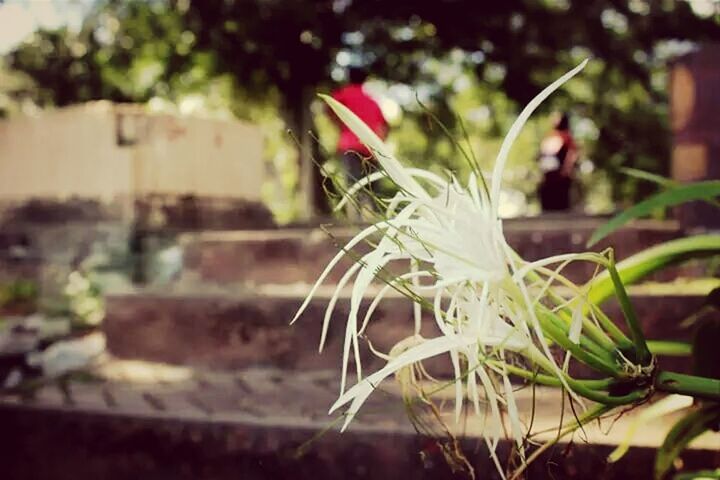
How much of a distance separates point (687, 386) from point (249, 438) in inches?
53.6

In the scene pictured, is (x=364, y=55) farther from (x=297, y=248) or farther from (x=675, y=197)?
(x=675, y=197)

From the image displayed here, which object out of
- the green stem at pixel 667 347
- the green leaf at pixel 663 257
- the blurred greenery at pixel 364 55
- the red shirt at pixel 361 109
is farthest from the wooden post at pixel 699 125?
the blurred greenery at pixel 364 55

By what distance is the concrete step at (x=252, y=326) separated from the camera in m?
2.60

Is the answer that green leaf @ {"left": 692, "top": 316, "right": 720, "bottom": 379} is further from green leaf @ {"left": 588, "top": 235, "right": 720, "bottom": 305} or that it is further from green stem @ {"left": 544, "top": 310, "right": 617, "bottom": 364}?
green stem @ {"left": 544, "top": 310, "right": 617, "bottom": 364}

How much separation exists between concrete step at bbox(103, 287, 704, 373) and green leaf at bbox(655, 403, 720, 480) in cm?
102

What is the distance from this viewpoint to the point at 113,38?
9.26 m

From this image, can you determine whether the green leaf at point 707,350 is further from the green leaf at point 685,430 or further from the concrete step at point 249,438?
the concrete step at point 249,438

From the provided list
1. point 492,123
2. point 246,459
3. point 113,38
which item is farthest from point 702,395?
point 492,123

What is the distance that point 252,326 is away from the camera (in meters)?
2.89

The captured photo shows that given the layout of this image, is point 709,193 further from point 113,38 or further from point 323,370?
point 113,38

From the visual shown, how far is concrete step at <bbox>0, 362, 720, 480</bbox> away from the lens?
187 centimetres

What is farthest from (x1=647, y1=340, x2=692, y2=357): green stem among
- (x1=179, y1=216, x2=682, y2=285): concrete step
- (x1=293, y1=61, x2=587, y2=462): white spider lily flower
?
(x1=179, y1=216, x2=682, y2=285): concrete step

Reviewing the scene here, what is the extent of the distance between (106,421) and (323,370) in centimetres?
80

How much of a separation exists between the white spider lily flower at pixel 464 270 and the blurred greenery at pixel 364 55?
5854 millimetres
